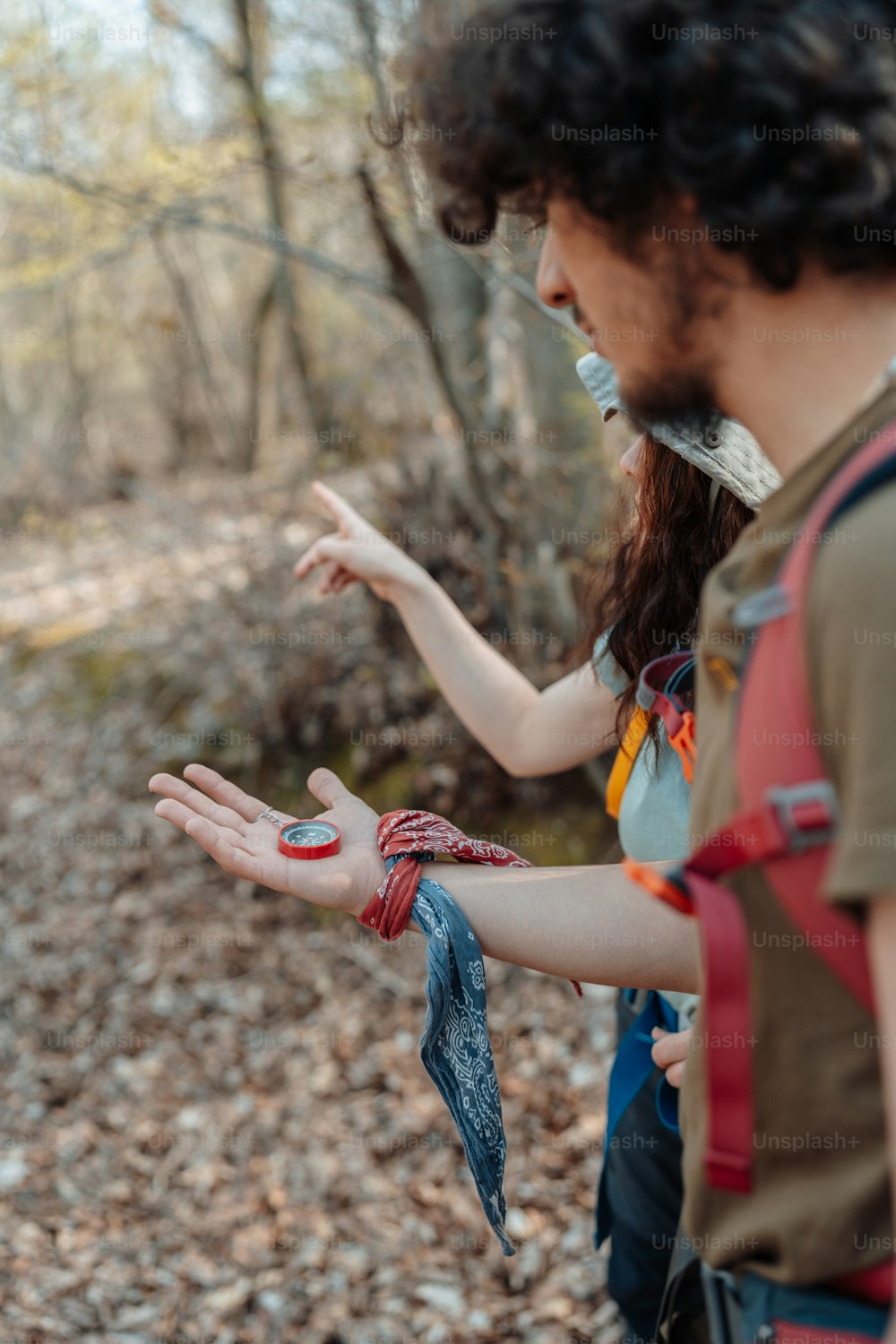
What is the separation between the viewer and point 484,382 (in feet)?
17.3

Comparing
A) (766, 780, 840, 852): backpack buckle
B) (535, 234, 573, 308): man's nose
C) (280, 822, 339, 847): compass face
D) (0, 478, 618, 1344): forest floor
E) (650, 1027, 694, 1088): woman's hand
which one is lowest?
(0, 478, 618, 1344): forest floor

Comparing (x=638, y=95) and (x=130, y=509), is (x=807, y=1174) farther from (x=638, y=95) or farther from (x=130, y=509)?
(x=130, y=509)

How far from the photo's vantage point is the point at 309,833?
1.58 meters

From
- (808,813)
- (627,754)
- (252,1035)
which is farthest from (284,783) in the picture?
(808,813)

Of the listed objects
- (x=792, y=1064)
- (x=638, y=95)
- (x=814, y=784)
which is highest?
(x=638, y=95)

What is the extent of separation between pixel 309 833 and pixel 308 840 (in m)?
0.02

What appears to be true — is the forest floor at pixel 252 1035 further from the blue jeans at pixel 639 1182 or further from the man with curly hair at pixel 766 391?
the man with curly hair at pixel 766 391

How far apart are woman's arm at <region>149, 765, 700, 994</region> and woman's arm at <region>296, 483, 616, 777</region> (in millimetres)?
490

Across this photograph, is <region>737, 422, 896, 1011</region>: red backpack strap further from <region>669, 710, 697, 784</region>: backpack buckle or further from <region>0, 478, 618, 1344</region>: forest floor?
<region>0, 478, 618, 1344</region>: forest floor

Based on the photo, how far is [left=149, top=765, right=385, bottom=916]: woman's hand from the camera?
1.49 metres

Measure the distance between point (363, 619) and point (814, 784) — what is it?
4.28m

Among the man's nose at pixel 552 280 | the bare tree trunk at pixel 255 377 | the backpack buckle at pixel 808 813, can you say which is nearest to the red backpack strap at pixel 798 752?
the backpack buckle at pixel 808 813

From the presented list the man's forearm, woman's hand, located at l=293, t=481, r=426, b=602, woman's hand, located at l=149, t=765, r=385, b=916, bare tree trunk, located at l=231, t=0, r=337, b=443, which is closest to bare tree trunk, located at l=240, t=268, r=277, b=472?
bare tree trunk, located at l=231, t=0, r=337, b=443

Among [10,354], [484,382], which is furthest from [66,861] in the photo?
[10,354]
